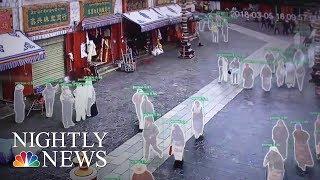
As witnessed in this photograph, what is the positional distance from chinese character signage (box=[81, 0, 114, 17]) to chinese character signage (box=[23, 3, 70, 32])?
4.38 ft

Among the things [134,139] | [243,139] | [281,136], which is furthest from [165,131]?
[281,136]

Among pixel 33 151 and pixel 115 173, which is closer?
pixel 115 173

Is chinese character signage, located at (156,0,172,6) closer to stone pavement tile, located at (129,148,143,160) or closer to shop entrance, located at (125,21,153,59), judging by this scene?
shop entrance, located at (125,21,153,59)

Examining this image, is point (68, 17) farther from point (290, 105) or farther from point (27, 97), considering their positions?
point (290, 105)

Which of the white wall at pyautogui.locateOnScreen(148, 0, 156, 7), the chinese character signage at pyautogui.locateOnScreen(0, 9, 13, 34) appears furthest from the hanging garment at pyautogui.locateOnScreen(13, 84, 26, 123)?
the white wall at pyautogui.locateOnScreen(148, 0, 156, 7)

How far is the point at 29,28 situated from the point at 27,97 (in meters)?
2.93

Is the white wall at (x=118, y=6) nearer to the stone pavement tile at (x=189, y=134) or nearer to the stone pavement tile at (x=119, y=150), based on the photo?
the stone pavement tile at (x=189, y=134)

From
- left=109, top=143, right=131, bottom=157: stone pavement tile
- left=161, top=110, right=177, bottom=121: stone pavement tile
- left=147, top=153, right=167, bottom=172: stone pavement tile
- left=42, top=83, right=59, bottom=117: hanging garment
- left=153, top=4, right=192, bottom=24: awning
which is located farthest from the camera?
left=153, top=4, right=192, bottom=24: awning

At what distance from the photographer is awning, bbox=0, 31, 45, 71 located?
15352 millimetres

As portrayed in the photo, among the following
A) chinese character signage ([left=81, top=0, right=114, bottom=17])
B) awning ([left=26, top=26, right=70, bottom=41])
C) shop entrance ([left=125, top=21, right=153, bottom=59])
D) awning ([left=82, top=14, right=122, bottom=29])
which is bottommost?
shop entrance ([left=125, top=21, right=153, bottom=59])

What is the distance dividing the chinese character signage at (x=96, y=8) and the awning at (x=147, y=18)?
1.25m

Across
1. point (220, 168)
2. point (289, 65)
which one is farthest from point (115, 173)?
point (289, 65)

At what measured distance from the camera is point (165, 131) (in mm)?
14422

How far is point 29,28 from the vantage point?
17.3 metres
